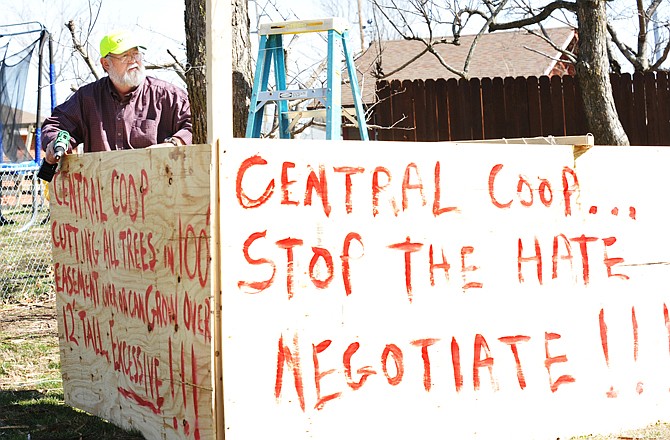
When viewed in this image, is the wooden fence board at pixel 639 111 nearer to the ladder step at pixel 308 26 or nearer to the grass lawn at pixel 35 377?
the ladder step at pixel 308 26

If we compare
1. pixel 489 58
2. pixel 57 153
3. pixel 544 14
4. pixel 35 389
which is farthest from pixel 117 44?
pixel 489 58

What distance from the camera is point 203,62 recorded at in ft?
21.1

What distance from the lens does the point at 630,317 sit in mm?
4348

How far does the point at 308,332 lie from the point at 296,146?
73 centimetres

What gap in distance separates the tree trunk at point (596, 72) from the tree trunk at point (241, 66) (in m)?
4.08

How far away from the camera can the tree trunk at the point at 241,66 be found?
637 cm

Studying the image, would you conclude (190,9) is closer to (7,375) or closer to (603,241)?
(7,375)

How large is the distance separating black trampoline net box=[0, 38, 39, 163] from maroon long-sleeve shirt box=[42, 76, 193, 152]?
24.3ft

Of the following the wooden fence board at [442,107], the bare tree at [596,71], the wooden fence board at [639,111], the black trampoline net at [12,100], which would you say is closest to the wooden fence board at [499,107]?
the wooden fence board at [442,107]

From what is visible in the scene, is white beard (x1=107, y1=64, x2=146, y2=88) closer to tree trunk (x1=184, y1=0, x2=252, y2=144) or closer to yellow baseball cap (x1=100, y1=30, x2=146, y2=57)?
yellow baseball cap (x1=100, y1=30, x2=146, y2=57)

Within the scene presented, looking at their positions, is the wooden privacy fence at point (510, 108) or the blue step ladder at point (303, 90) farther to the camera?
the wooden privacy fence at point (510, 108)

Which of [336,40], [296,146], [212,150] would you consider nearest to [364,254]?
[296,146]

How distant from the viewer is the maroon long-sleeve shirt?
5160mm

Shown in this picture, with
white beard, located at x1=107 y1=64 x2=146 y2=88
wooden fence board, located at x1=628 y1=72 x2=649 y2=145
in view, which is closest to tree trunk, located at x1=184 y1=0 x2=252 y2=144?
white beard, located at x1=107 y1=64 x2=146 y2=88
